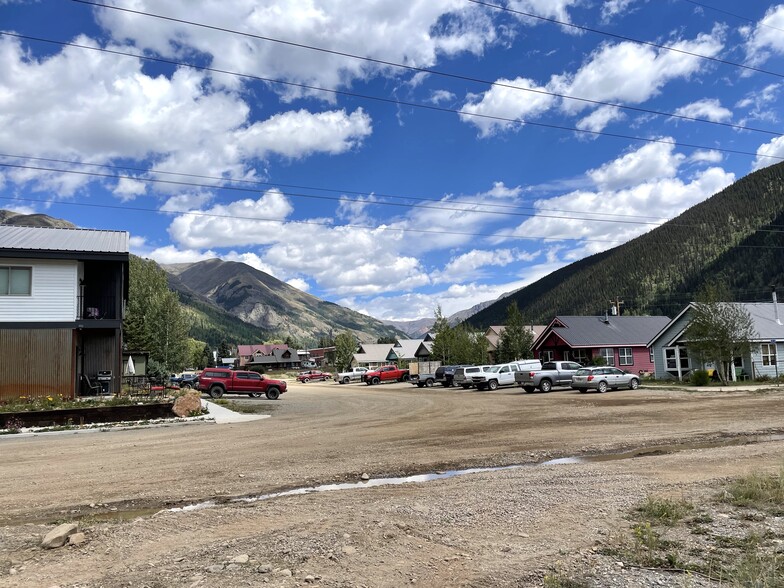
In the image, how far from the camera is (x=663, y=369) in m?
44.9

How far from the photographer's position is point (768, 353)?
40.6 m

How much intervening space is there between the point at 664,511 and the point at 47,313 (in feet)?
80.8

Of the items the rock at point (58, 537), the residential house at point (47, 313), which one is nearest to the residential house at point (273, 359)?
the residential house at point (47, 313)

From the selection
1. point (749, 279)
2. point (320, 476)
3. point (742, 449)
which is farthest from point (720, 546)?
point (749, 279)

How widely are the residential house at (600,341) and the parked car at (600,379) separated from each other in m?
18.0

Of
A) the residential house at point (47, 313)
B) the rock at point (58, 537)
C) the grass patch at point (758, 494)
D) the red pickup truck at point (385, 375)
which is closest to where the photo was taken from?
the rock at point (58, 537)

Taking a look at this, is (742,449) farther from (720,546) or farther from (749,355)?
(749,355)

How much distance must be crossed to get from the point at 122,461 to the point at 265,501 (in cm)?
546

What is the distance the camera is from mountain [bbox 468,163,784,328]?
13025cm

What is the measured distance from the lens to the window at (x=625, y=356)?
177 feet

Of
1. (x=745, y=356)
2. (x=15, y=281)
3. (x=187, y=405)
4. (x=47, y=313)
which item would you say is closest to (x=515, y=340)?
(x=745, y=356)

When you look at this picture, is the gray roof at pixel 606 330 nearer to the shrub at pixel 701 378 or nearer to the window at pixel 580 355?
the window at pixel 580 355

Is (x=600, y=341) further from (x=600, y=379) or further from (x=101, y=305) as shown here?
(x=101, y=305)

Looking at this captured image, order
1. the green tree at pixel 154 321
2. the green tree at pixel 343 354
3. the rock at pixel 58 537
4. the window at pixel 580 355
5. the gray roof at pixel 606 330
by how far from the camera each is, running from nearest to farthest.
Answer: the rock at pixel 58 537, the green tree at pixel 154 321, the window at pixel 580 355, the gray roof at pixel 606 330, the green tree at pixel 343 354
